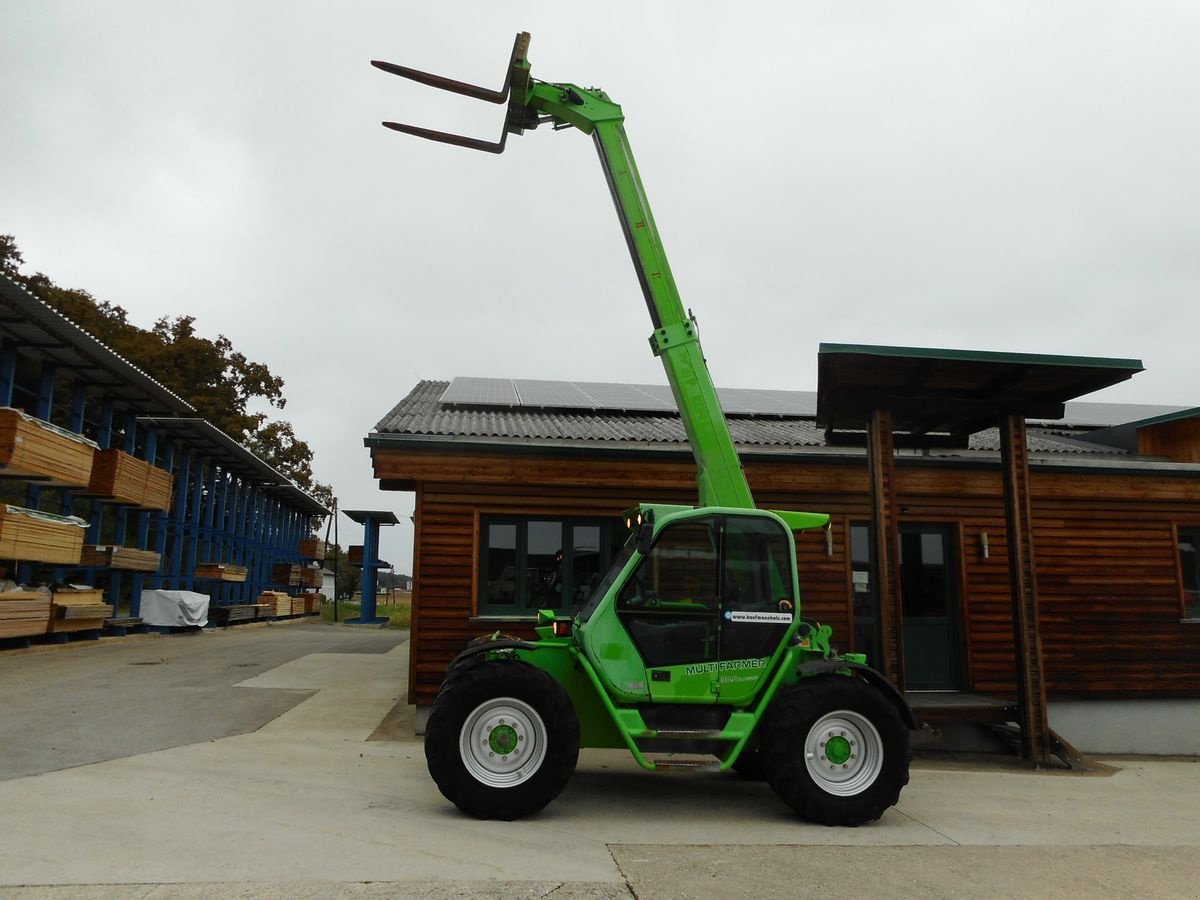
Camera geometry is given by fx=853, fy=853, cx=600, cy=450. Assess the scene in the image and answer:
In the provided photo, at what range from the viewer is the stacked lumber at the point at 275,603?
1452 inches

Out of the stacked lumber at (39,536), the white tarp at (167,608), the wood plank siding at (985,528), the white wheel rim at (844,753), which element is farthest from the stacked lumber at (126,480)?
the white wheel rim at (844,753)

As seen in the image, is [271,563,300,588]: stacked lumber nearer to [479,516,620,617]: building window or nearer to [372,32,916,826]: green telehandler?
[479,516,620,617]: building window

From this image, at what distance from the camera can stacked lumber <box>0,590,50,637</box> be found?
623 inches

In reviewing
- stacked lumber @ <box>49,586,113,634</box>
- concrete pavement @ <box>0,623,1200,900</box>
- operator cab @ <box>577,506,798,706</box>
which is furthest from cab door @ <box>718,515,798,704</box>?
stacked lumber @ <box>49,586,113,634</box>

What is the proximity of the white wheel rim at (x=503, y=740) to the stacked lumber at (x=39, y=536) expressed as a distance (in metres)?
12.9

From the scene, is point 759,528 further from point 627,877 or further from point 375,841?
point 375,841

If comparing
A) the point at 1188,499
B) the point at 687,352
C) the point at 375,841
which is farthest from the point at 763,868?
the point at 1188,499

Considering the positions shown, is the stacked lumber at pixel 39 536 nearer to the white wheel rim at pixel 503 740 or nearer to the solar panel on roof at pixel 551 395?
the solar panel on roof at pixel 551 395

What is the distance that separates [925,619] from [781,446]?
2.97m

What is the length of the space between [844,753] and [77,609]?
1834cm

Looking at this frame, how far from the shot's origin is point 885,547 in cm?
916

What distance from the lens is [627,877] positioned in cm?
488

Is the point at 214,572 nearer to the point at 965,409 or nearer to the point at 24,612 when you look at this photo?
the point at 24,612

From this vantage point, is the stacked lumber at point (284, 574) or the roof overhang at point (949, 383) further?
the stacked lumber at point (284, 574)
